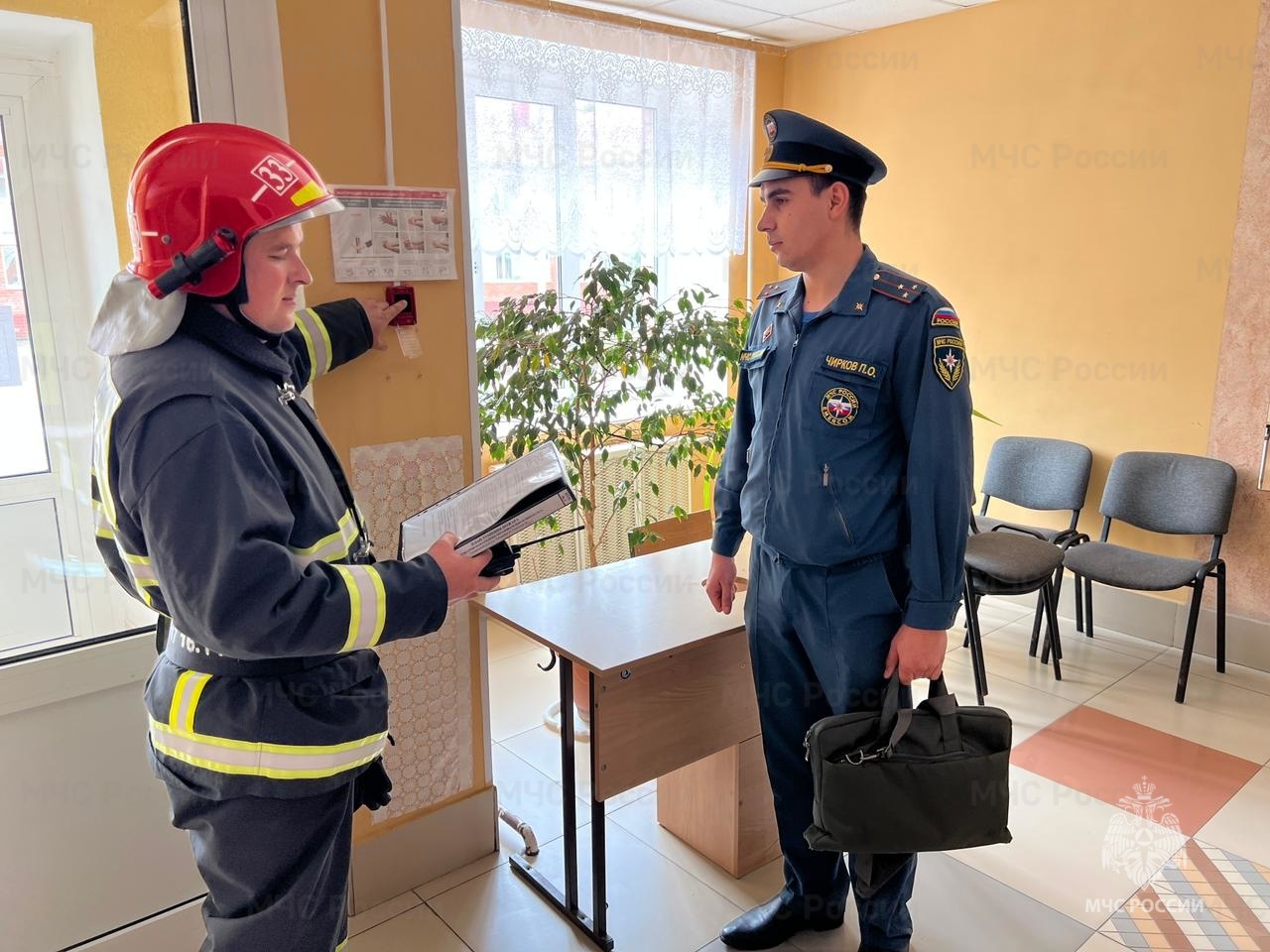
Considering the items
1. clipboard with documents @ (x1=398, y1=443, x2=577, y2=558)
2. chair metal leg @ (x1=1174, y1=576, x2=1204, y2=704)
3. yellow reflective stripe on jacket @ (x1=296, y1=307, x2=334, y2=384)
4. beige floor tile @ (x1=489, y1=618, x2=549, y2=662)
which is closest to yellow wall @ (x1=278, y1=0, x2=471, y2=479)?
yellow reflective stripe on jacket @ (x1=296, y1=307, x2=334, y2=384)

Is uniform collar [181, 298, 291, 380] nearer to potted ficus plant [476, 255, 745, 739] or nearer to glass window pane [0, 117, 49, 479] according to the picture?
glass window pane [0, 117, 49, 479]

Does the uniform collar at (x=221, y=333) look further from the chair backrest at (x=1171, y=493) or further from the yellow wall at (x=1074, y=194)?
the yellow wall at (x=1074, y=194)

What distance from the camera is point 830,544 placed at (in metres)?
1.74

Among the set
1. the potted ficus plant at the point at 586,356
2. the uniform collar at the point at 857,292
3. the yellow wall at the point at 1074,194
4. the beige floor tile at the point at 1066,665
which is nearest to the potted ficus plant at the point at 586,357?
the potted ficus plant at the point at 586,356

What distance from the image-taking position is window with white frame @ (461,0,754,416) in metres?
3.78

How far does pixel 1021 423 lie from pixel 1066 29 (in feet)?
5.64

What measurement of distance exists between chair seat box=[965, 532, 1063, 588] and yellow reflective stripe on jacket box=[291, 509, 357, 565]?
238 cm

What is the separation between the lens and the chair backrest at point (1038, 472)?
12.6 ft

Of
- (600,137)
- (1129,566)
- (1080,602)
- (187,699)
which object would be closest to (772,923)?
(187,699)

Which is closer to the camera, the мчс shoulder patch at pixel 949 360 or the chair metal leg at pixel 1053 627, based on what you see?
the мчс shoulder patch at pixel 949 360

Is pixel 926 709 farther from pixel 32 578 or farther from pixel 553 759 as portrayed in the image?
pixel 32 578

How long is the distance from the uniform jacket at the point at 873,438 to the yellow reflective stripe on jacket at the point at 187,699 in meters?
1.09

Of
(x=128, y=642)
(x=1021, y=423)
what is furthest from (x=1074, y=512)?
(x=128, y=642)

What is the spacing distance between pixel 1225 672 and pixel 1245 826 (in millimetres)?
1159
